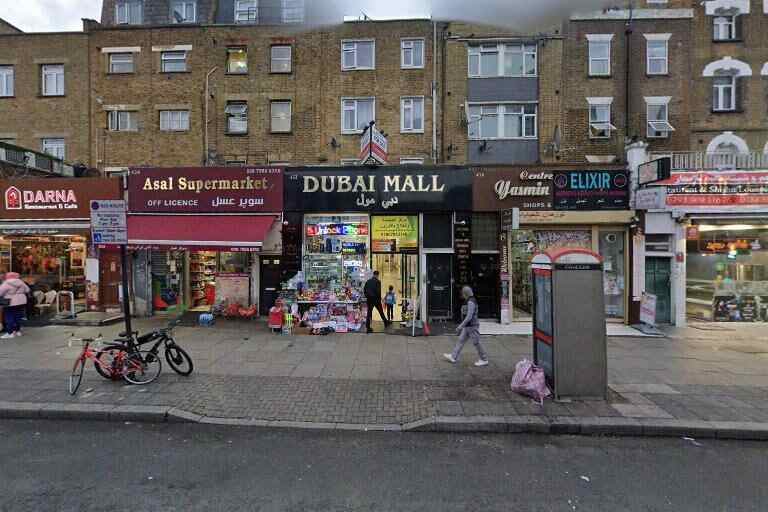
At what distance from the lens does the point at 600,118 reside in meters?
16.4

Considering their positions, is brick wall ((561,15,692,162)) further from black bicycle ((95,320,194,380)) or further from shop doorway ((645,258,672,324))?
black bicycle ((95,320,194,380))

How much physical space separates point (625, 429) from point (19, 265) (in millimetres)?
18583

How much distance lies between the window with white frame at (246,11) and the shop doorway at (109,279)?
40.7ft

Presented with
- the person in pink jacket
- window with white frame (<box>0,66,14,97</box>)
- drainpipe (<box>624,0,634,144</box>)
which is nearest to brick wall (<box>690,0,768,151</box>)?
drainpipe (<box>624,0,634,144</box>)

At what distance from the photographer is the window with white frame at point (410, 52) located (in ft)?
55.4

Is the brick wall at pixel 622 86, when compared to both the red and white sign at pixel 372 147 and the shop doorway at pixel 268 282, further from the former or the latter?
the shop doorway at pixel 268 282

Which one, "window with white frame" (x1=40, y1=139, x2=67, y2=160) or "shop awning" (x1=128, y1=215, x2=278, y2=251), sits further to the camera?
"window with white frame" (x1=40, y1=139, x2=67, y2=160)

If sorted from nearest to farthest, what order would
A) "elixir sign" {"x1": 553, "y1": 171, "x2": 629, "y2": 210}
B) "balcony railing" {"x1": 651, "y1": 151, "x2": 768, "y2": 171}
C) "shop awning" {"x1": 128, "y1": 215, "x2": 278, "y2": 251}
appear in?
1. "shop awning" {"x1": 128, "y1": 215, "x2": 278, "y2": 251}
2. "balcony railing" {"x1": 651, "y1": 151, "x2": 768, "y2": 171}
3. "elixir sign" {"x1": 553, "y1": 171, "x2": 629, "y2": 210}

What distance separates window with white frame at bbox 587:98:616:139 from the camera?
1625cm

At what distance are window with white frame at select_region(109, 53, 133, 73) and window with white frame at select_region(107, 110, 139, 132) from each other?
1.87 metres

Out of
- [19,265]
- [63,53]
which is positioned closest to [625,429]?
[19,265]

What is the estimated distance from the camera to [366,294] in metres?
11.2

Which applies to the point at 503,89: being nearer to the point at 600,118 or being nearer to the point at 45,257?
the point at 600,118

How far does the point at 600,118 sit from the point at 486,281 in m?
9.49
